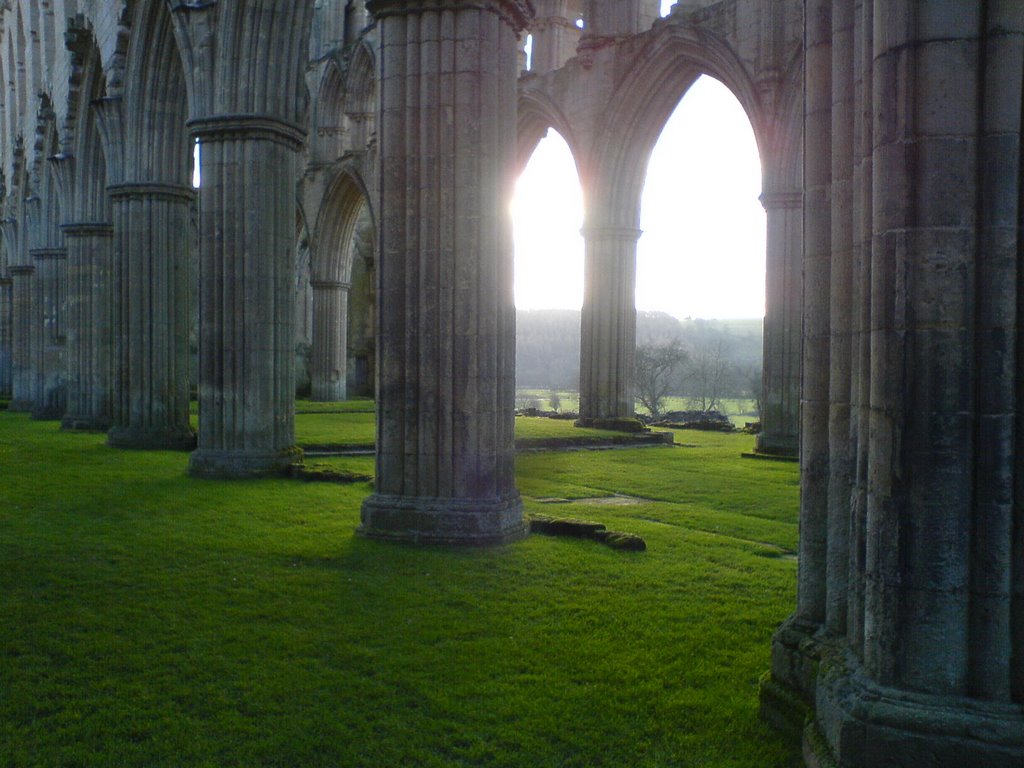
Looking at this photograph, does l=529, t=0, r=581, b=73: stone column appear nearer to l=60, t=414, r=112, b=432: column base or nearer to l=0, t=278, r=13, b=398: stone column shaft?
l=60, t=414, r=112, b=432: column base

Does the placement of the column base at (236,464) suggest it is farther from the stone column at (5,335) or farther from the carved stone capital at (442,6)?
the stone column at (5,335)

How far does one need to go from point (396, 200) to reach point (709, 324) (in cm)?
9907

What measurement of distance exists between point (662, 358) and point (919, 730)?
39013mm

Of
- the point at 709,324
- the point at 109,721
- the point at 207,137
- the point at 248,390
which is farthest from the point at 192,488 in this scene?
the point at 709,324

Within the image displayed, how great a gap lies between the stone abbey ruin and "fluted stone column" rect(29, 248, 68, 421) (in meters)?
4.28

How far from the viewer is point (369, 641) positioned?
4.55m

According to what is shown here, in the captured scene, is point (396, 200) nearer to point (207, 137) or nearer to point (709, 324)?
point (207, 137)

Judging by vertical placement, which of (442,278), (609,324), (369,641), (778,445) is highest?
(609,324)

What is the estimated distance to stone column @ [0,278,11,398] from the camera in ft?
104

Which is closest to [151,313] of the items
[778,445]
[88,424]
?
[88,424]

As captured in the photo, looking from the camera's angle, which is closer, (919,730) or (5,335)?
(919,730)

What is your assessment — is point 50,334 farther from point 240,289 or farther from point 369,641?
point 369,641

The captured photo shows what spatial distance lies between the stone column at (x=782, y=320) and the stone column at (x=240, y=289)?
8681mm

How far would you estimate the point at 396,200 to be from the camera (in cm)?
719
